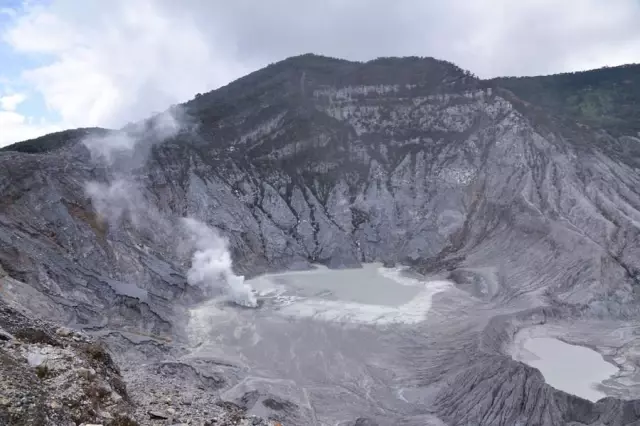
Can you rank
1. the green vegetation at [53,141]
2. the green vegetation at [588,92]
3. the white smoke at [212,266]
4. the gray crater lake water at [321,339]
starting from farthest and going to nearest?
the green vegetation at [588,92]
the green vegetation at [53,141]
the white smoke at [212,266]
the gray crater lake water at [321,339]

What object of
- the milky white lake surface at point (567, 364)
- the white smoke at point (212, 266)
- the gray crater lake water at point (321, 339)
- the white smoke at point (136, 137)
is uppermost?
the white smoke at point (136, 137)

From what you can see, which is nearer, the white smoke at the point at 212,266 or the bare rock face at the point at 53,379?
the bare rock face at the point at 53,379

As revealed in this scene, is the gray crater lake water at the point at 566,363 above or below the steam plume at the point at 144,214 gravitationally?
below

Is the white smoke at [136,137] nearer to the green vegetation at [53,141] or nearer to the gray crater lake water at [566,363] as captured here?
the green vegetation at [53,141]

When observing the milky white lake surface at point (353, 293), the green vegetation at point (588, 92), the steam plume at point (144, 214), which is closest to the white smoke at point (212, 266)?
the steam plume at point (144, 214)

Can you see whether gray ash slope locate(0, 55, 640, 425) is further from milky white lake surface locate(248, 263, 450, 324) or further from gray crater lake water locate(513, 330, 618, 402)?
milky white lake surface locate(248, 263, 450, 324)

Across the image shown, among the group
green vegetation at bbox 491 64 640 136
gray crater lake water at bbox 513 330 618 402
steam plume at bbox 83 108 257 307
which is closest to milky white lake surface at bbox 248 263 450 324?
steam plume at bbox 83 108 257 307

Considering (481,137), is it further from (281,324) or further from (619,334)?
(281,324)
